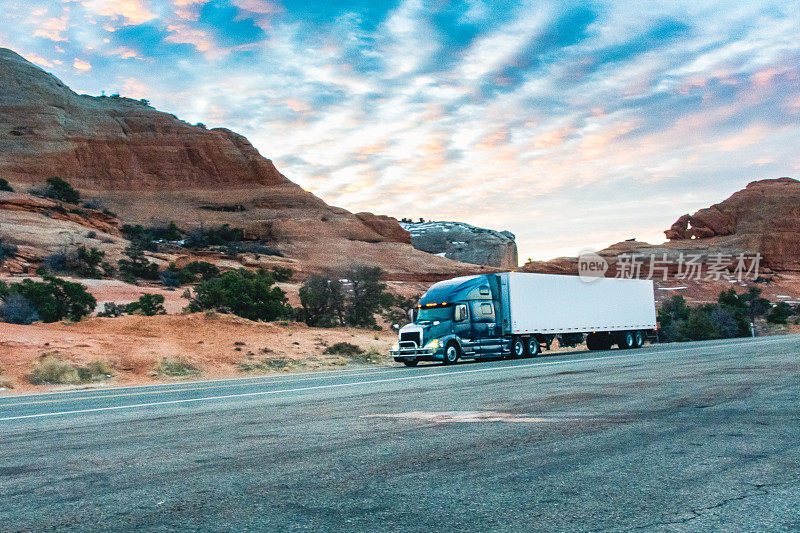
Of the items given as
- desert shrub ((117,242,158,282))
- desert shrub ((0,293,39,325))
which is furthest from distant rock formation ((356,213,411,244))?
desert shrub ((0,293,39,325))

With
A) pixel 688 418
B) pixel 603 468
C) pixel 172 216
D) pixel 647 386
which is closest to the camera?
pixel 603 468

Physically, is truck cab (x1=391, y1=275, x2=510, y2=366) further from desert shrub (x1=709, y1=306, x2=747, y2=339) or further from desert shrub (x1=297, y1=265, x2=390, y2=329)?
desert shrub (x1=709, y1=306, x2=747, y2=339)

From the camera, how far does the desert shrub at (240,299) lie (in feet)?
126

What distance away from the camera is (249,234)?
91.2 meters

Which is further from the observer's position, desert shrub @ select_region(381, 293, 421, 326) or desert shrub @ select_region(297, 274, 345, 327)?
desert shrub @ select_region(381, 293, 421, 326)

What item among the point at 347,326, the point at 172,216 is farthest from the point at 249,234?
the point at 347,326

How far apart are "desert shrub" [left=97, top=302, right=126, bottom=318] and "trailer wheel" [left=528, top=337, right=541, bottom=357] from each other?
23912 mm

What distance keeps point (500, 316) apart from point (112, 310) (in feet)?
81.9

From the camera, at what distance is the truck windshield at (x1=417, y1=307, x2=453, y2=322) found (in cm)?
2614

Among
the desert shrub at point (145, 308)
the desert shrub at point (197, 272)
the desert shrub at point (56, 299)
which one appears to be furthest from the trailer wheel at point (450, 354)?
the desert shrub at point (197, 272)

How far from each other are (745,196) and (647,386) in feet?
402

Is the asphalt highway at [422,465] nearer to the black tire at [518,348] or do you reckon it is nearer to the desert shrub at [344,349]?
the black tire at [518,348]

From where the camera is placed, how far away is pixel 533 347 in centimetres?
2814

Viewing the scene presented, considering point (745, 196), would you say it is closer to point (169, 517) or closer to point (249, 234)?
point (249, 234)
